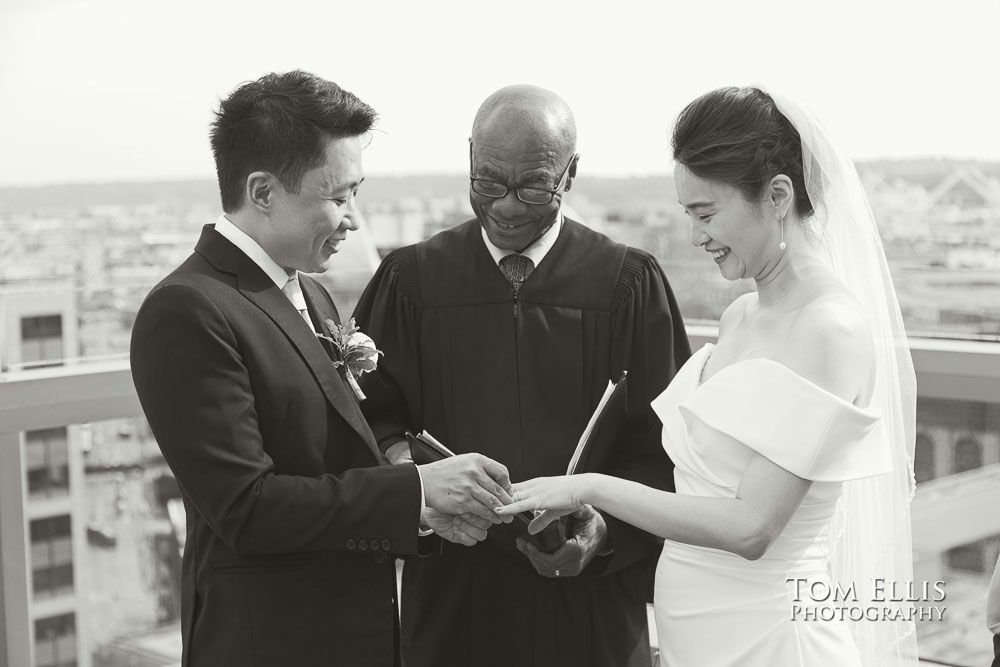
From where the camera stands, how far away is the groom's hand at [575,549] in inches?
91.3

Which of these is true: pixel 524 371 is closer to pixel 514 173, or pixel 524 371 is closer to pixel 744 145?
pixel 514 173

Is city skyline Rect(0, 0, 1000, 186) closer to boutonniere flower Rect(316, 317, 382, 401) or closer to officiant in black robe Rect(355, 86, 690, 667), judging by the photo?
officiant in black robe Rect(355, 86, 690, 667)

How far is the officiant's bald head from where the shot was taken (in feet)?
8.17

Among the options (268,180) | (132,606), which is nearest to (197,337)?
(268,180)

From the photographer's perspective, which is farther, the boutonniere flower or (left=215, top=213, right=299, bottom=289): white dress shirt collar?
the boutonniere flower

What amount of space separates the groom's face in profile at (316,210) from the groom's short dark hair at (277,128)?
20 mm

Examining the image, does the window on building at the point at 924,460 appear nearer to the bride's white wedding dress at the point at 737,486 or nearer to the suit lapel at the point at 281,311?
the bride's white wedding dress at the point at 737,486

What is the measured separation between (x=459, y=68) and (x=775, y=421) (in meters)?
4.90

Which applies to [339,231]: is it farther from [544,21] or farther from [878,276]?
[544,21]

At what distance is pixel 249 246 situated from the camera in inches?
80.0

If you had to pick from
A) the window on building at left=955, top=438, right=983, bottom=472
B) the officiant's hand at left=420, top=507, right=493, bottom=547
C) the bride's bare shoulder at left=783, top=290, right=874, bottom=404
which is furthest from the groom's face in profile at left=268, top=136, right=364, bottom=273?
the window on building at left=955, top=438, right=983, bottom=472

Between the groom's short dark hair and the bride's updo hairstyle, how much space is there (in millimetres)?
727

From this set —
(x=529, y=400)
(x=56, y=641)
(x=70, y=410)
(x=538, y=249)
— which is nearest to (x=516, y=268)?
(x=538, y=249)

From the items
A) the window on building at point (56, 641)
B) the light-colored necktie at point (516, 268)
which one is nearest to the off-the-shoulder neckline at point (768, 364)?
the light-colored necktie at point (516, 268)
